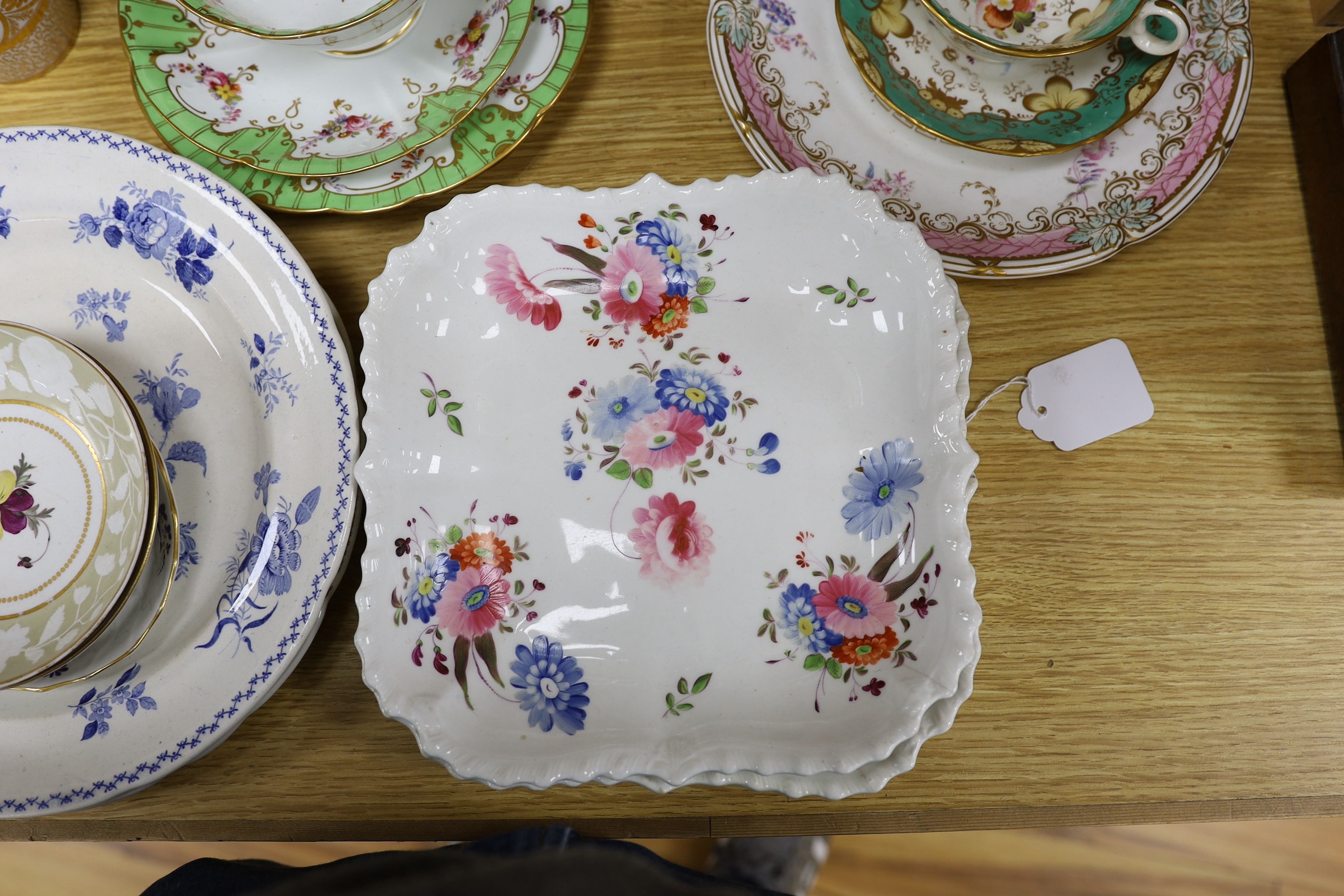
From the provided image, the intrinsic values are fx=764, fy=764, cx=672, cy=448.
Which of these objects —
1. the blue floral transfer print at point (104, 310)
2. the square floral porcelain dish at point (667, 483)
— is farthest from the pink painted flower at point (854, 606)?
the blue floral transfer print at point (104, 310)

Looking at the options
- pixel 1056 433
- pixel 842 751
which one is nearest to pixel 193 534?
pixel 842 751

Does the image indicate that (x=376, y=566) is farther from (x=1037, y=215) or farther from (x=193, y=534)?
(x=1037, y=215)

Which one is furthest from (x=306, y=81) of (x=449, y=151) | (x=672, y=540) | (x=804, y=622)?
(x=804, y=622)

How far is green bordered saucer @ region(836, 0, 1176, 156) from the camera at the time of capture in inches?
22.0

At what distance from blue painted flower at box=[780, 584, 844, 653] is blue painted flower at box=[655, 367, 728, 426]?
5.6 inches

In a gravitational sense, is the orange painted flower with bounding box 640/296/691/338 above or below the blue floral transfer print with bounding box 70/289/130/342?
above

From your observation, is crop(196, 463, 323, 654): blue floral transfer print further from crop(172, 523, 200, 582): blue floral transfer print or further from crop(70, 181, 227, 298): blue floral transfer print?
crop(70, 181, 227, 298): blue floral transfer print

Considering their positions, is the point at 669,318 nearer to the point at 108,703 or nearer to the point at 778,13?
the point at 778,13

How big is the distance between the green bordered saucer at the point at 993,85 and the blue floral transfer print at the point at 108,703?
0.67 meters

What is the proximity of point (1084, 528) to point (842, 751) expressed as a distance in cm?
27

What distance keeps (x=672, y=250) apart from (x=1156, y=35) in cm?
38

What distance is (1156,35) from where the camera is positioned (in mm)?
546

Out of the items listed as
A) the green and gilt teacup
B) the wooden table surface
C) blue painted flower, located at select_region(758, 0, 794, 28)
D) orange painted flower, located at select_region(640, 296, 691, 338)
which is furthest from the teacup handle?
orange painted flower, located at select_region(640, 296, 691, 338)

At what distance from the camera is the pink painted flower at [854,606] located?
0.53 m
